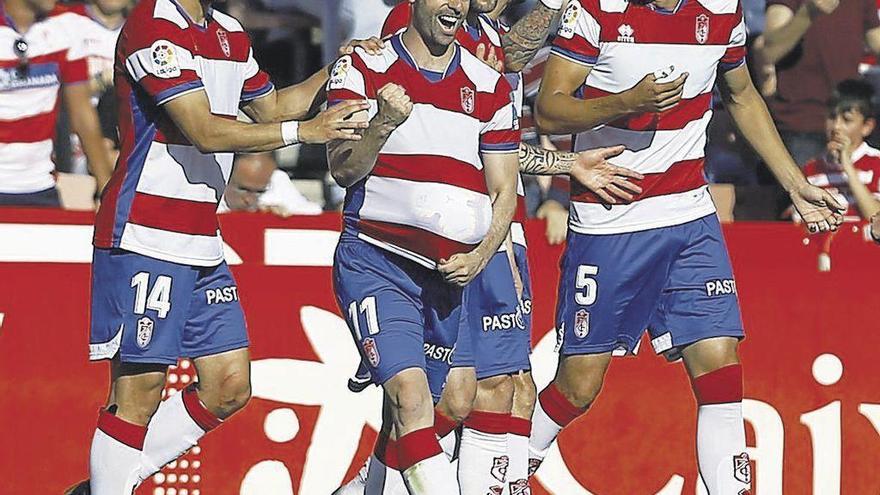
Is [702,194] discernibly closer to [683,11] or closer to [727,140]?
[683,11]

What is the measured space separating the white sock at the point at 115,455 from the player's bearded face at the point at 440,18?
1.77 metres

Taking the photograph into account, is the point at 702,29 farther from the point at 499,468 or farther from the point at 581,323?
the point at 499,468

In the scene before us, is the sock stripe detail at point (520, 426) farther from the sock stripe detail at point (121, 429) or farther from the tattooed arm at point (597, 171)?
the sock stripe detail at point (121, 429)

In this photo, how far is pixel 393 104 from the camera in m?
5.77

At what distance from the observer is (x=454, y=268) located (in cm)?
620

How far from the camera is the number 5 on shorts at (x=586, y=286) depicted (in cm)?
707

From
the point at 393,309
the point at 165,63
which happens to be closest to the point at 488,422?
the point at 393,309

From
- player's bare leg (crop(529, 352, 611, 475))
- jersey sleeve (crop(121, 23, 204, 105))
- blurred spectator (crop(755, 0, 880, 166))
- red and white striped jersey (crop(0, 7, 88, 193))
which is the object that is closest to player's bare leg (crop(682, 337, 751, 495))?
player's bare leg (crop(529, 352, 611, 475))

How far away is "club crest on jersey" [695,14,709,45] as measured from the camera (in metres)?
6.87

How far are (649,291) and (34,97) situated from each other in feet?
11.5

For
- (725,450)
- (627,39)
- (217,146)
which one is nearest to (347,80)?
(217,146)

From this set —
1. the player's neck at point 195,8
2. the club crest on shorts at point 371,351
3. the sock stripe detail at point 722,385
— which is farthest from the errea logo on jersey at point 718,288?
the player's neck at point 195,8

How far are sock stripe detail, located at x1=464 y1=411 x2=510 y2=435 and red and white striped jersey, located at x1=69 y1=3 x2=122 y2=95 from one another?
3.27 metres

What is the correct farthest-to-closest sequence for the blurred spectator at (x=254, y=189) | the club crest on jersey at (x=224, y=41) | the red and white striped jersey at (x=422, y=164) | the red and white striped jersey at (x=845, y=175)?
the red and white striped jersey at (x=845, y=175) < the blurred spectator at (x=254, y=189) < the club crest on jersey at (x=224, y=41) < the red and white striped jersey at (x=422, y=164)
